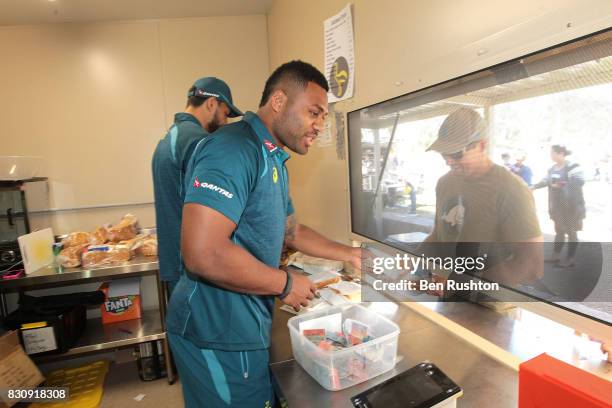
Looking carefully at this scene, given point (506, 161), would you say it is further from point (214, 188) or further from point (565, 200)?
point (214, 188)

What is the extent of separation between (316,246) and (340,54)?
842 mm

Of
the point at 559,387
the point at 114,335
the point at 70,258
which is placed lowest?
the point at 114,335

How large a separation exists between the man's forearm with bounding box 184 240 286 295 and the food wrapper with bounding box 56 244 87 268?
5.94 ft

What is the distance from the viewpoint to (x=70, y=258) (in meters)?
2.24

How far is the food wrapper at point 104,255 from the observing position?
7.29 ft

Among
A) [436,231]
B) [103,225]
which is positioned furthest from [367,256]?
[103,225]

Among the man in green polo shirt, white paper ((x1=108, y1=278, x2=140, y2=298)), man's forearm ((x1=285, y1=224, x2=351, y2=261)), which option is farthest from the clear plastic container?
white paper ((x1=108, y1=278, x2=140, y2=298))

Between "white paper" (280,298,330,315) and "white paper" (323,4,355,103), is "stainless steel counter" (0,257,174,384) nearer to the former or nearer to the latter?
"white paper" (280,298,330,315)

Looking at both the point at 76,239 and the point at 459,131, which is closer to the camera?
the point at 459,131

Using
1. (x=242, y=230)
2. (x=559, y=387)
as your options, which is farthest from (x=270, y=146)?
(x=559, y=387)

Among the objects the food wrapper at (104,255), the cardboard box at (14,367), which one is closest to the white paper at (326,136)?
the food wrapper at (104,255)

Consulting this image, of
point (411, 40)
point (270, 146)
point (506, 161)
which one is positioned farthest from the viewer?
point (411, 40)

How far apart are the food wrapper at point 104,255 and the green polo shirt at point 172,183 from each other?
2.19 ft

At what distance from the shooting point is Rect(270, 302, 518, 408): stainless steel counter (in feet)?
2.66
